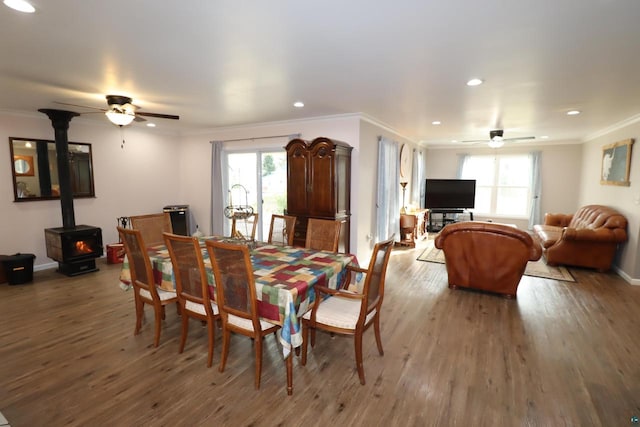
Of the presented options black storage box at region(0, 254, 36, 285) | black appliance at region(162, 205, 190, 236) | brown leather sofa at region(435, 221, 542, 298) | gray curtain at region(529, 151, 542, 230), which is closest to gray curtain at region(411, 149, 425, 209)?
gray curtain at region(529, 151, 542, 230)

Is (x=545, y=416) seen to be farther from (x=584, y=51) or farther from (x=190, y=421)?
(x=584, y=51)

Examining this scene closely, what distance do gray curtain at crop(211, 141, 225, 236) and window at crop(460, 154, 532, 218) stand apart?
21.9 feet

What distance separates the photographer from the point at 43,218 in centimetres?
505

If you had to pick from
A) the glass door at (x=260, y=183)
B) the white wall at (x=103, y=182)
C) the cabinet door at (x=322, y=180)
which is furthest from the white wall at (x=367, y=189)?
the white wall at (x=103, y=182)

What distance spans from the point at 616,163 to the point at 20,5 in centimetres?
755

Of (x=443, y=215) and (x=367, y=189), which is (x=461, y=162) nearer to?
(x=443, y=215)

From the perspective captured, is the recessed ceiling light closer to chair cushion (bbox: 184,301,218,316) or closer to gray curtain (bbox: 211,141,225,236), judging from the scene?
chair cushion (bbox: 184,301,218,316)

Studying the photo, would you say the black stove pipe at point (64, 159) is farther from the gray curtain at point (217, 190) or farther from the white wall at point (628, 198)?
the white wall at point (628, 198)

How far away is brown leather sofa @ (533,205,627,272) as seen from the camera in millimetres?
4746

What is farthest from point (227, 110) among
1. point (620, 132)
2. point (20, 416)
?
point (620, 132)

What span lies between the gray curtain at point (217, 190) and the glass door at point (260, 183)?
0.58ft

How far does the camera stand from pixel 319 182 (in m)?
4.60

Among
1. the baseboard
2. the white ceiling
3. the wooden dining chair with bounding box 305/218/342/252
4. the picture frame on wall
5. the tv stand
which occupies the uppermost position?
the white ceiling

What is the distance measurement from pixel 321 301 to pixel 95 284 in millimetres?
3674
